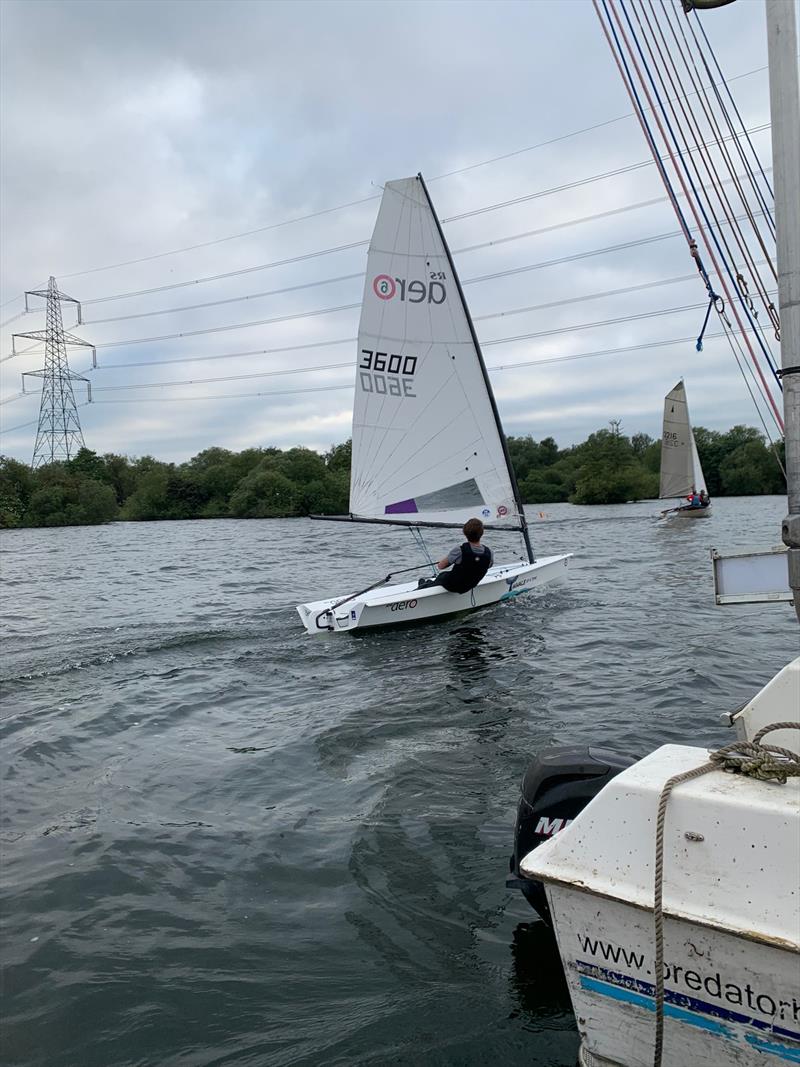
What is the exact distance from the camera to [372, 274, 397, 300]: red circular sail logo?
13.8 m

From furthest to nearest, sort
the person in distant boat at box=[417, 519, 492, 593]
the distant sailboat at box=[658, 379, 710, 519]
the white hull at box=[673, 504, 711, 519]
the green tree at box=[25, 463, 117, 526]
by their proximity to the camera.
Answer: the green tree at box=[25, 463, 117, 526] < the distant sailboat at box=[658, 379, 710, 519] < the white hull at box=[673, 504, 711, 519] < the person in distant boat at box=[417, 519, 492, 593]

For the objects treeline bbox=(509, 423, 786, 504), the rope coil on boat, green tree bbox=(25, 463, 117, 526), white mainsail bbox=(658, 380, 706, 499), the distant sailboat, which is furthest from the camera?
treeline bbox=(509, 423, 786, 504)

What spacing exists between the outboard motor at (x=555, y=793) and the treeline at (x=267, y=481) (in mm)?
62292

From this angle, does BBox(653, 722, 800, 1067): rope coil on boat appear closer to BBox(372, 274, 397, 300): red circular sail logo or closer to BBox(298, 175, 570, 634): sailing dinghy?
BBox(298, 175, 570, 634): sailing dinghy

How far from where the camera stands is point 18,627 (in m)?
14.7

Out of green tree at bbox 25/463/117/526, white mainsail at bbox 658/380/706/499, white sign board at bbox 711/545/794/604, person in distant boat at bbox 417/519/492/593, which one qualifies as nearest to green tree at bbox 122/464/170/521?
green tree at bbox 25/463/117/526

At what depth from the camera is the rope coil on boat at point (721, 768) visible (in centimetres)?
239

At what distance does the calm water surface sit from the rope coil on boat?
1.10 metres

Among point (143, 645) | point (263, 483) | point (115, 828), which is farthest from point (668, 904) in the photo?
point (263, 483)

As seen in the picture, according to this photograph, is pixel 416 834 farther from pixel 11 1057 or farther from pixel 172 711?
pixel 172 711

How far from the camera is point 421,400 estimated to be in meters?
14.1

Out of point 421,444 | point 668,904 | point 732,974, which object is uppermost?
point 421,444

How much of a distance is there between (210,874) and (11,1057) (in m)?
1.61

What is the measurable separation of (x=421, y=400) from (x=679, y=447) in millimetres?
35506
